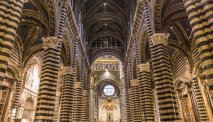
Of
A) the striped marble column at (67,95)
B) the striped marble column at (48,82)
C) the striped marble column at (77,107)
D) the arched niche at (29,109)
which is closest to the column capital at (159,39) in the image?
the striped marble column at (48,82)

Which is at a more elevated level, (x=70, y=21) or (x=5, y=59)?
(x=70, y=21)

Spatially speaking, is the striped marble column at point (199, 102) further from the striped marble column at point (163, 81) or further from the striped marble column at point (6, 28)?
the striped marble column at point (6, 28)

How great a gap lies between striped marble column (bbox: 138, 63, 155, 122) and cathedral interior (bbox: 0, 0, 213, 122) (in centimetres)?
8

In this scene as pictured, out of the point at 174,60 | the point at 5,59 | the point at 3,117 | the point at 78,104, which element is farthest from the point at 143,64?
the point at 3,117

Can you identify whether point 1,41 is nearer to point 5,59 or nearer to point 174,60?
point 5,59

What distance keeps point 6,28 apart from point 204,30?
7.22 meters

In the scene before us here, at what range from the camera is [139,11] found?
1623cm

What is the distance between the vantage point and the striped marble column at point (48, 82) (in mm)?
10586

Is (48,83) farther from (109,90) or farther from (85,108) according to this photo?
(109,90)

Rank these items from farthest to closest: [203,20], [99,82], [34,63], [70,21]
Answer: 1. [99,82]
2. [34,63]
3. [70,21]
4. [203,20]

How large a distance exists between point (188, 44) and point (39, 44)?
52.6 feet

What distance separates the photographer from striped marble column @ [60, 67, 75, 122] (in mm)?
15266

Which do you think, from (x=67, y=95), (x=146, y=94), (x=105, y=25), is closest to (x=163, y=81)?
(x=146, y=94)

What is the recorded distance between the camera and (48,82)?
1125 centimetres
